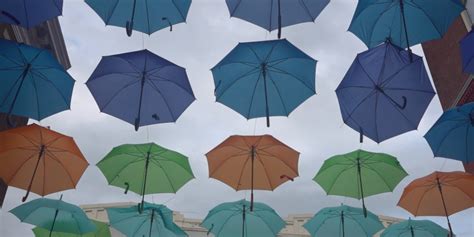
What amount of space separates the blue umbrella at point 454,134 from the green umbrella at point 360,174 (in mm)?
1238

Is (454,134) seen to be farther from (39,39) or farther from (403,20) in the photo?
(39,39)

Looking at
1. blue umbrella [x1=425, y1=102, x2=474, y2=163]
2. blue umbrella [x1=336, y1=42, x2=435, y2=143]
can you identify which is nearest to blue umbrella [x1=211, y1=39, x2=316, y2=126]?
blue umbrella [x1=336, y1=42, x2=435, y2=143]

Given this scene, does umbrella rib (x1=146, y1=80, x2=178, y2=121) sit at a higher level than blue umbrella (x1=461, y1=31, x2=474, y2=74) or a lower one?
lower

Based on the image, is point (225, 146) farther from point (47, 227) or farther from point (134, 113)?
point (47, 227)

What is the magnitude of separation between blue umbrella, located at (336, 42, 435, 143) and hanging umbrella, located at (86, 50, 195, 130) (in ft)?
12.2

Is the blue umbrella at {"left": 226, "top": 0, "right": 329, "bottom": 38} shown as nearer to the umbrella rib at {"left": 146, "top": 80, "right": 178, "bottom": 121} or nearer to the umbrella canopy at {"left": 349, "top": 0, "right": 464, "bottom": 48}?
the umbrella canopy at {"left": 349, "top": 0, "right": 464, "bottom": 48}

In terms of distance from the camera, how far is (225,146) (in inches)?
432

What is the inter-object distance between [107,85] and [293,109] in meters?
4.39

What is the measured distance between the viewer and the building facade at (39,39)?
17406 millimetres

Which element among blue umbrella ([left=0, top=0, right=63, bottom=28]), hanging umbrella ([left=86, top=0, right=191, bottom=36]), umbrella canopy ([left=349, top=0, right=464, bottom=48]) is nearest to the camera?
umbrella canopy ([left=349, top=0, right=464, bottom=48])

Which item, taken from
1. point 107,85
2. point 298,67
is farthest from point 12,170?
point 298,67

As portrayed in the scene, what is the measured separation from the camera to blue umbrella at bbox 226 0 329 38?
29.5ft

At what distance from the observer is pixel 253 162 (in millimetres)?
11062

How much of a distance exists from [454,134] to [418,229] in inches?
165
